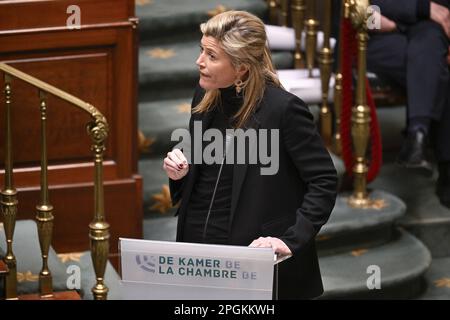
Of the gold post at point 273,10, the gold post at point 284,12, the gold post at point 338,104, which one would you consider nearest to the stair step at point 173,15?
the gold post at point 273,10

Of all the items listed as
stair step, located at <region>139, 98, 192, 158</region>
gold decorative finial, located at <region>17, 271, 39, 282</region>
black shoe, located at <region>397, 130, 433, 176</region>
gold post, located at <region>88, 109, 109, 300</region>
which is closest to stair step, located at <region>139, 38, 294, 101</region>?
stair step, located at <region>139, 98, 192, 158</region>

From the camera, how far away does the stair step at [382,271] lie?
5961 millimetres

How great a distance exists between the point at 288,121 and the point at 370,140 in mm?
2827

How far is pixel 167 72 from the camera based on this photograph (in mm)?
6828

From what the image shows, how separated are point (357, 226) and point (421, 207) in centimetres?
58

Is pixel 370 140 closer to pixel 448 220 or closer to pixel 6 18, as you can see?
pixel 448 220

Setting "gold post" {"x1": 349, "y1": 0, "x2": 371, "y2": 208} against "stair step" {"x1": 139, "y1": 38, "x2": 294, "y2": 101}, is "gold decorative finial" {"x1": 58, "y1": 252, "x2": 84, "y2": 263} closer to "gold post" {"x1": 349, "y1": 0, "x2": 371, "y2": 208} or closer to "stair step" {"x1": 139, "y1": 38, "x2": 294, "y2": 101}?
"stair step" {"x1": 139, "y1": 38, "x2": 294, "y2": 101}

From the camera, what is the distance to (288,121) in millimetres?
3936

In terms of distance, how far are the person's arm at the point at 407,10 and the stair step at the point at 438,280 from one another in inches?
50.0

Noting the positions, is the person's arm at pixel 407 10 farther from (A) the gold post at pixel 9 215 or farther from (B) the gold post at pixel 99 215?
(A) the gold post at pixel 9 215

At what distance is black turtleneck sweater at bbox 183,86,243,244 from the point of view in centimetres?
402

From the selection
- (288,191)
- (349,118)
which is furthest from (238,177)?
(349,118)
